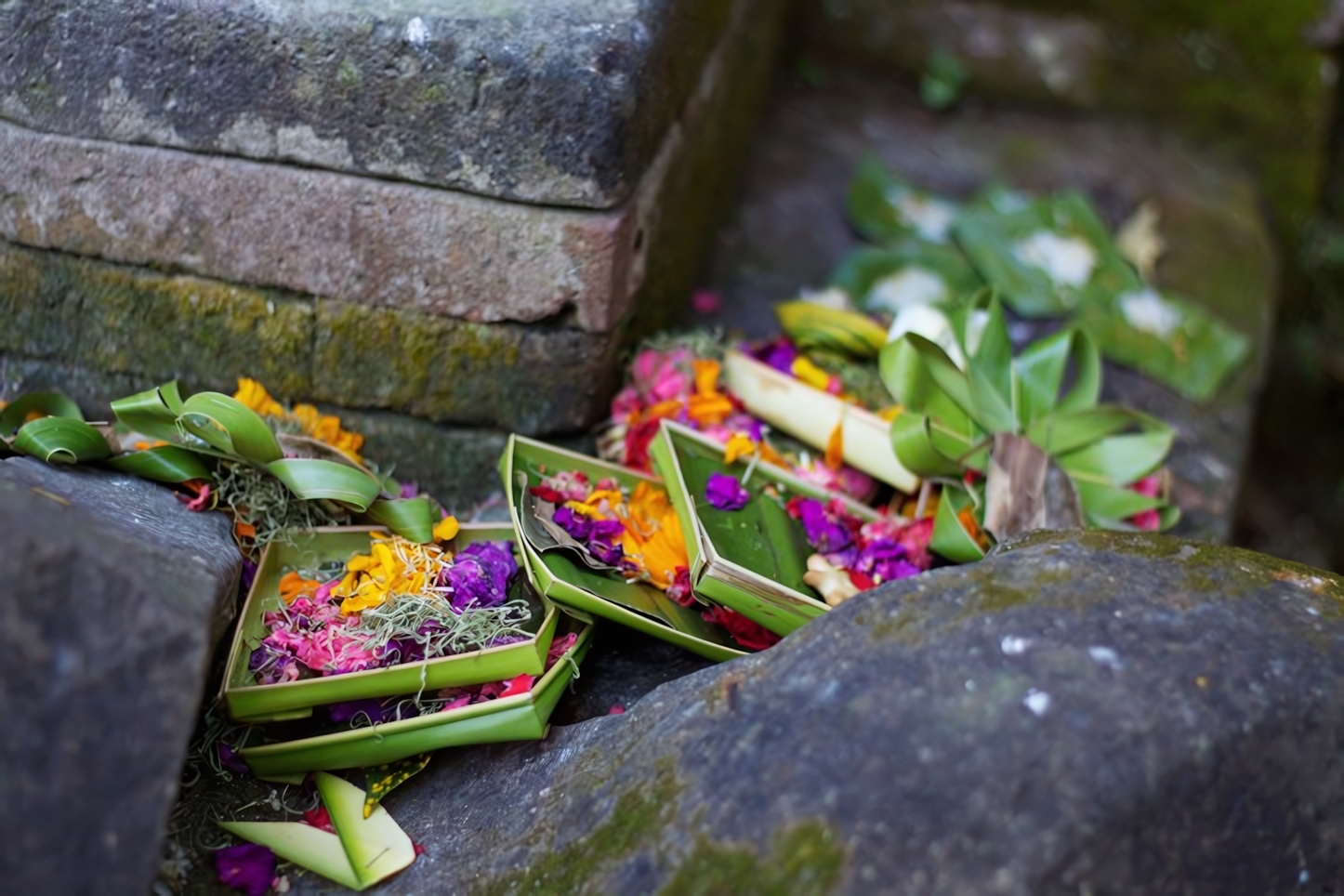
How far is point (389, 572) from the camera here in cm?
175

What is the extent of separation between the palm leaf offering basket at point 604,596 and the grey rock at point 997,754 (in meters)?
0.23

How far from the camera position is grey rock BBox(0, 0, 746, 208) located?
Answer: 1821 millimetres

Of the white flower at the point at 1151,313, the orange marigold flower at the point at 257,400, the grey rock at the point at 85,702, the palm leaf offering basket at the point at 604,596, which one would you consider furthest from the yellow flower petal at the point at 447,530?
the white flower at the point at 1151,313

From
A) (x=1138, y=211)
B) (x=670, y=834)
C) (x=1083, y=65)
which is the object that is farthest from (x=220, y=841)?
(x=1083, y=65)

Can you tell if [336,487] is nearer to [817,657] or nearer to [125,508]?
[125,508]

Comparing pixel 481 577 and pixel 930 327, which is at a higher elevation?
pixel 930 327

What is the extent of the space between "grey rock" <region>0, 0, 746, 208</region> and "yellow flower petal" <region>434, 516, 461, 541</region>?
0.56 m

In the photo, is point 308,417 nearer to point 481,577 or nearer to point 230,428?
point 230,428

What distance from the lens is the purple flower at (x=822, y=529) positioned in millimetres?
1938

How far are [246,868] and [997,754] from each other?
38.4 inches

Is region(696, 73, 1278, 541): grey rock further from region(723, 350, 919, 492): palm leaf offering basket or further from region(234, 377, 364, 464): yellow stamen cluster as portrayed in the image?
region(234, 377, 364, 464): yellow stamen cluster

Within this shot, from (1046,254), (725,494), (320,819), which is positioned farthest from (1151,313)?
(320,819)

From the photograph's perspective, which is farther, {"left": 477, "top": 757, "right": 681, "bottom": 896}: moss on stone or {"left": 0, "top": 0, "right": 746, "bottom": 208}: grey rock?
{"left": 0, "top": 0, "right": 746, "bottom": 208}: grey rock

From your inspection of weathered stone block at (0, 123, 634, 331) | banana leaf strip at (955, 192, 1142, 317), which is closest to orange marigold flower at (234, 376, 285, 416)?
weathered stone block at (0, 123, 634, 331)
